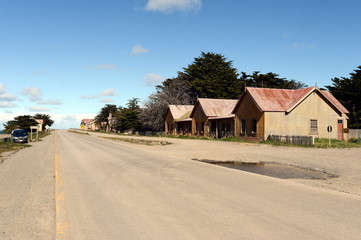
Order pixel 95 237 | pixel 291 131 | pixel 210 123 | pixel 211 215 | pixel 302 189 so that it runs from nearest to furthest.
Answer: pixel 95 237
pixel 211 215
pixel 302 189
pixel 291 131
pixel 210 123

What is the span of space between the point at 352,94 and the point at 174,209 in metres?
52.0

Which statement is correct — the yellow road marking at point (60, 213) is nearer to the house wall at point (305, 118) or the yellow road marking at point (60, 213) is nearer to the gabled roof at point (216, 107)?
the house wall at point (305, 118)

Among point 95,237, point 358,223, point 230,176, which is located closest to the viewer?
point 95,237

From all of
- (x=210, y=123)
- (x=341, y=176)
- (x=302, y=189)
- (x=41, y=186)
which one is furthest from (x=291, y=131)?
(x=41, y=186)

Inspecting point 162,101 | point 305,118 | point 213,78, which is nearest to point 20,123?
point 162,101

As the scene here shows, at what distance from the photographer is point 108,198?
7.31 meters

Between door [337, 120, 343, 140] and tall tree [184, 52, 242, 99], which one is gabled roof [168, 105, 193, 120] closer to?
tall tree [184, 52, 242, 99]

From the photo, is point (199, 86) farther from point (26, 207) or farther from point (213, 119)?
point (26, 207)

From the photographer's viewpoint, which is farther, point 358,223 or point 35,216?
point 35,216

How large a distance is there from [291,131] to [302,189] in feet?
91.4

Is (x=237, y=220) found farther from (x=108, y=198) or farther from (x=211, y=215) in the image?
(x=108, y=198)

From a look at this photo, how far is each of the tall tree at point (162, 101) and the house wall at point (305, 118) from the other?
117ft

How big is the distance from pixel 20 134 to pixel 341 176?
35.0m

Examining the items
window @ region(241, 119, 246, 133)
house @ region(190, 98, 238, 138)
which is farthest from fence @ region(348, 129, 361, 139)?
house @ region(190, 98, 238, 138)
